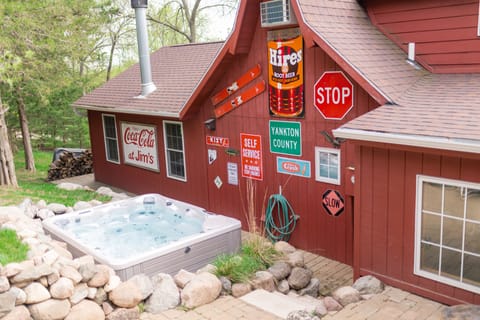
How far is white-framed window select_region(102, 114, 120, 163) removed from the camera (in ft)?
42.3

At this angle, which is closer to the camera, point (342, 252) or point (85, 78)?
point (342, 252)

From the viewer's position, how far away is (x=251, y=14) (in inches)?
313

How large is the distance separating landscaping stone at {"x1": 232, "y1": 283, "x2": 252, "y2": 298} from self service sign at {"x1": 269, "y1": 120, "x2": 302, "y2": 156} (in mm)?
2713

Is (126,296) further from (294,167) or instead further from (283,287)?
(294,167)

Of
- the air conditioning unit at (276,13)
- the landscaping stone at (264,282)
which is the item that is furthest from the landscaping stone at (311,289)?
the air conditioning unit at (276,13)

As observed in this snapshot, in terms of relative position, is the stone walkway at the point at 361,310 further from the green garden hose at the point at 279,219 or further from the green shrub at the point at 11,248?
the green garden hose at the point at 279,219

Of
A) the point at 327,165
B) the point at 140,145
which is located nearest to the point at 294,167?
the point at 327,165

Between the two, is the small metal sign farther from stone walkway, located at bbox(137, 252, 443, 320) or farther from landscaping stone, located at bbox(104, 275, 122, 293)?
landscaping stone, located at bbox(104, 275, 122, 293)

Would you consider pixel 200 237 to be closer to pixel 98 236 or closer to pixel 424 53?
pixel 98 236

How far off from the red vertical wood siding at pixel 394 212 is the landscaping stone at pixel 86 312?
11.2 ft

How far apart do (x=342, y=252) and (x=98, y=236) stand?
451cm

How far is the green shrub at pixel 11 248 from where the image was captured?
5.48 m

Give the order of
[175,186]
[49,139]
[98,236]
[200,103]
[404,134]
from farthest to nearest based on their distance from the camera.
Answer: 1. [49,139]
2. [175,186]
3. [200,103]
4. [98,236]
5. [404,134]

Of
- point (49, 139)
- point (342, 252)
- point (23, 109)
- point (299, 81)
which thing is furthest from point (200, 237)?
point (49, 139)
